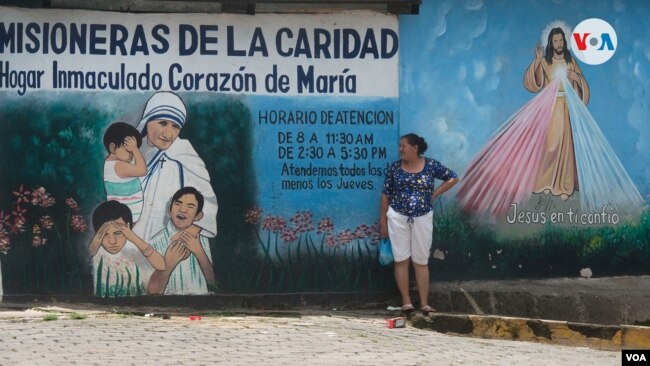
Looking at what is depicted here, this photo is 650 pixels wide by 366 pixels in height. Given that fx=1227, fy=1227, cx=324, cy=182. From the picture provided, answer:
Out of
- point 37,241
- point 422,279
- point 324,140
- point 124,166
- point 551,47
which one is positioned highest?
point 551,47

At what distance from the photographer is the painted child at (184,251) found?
11.5 meters

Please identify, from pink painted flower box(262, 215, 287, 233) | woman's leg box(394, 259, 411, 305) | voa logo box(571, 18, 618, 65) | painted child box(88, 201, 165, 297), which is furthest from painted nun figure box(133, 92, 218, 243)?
voa logo box(571, 18, 618, 65)

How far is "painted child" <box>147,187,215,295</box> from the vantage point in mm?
11508

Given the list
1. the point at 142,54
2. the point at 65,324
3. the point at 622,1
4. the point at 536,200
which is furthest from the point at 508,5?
the point at 65,324

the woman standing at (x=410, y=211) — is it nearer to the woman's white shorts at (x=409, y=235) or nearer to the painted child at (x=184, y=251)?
the woman's white shorts at (x=409, y=235)

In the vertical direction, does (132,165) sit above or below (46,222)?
above

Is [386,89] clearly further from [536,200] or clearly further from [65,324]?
[65,324]

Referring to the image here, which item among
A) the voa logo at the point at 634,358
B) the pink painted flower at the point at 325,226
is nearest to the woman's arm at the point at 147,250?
the pink painted flower at the point at 325,226

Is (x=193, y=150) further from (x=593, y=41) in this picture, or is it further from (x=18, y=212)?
(x=593, y=41)

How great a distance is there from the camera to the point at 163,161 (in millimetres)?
11508

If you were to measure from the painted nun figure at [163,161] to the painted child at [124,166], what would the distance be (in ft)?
0.18

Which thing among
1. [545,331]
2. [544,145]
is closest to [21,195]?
[545,331]

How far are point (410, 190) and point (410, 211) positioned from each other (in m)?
0.20

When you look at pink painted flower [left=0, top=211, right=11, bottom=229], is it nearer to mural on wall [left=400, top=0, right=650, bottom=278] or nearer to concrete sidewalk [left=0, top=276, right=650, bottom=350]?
concrete sidewalk [left=0, top=276, right=650, bottom=350]
